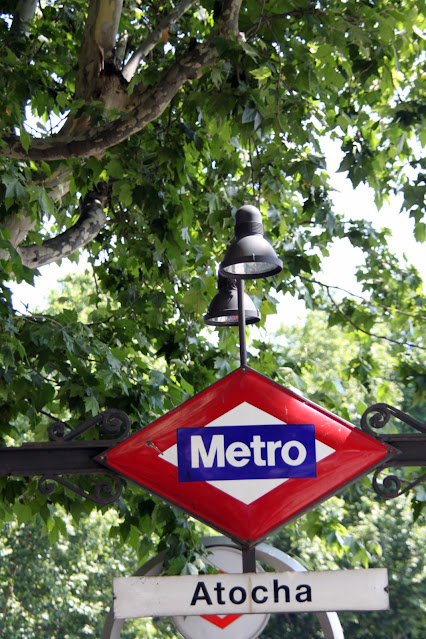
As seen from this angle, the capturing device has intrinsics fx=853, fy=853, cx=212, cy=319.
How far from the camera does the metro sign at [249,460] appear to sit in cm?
338

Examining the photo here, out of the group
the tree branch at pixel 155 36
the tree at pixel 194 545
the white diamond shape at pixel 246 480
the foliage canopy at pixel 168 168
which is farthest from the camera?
the tree branch at pixel 155 36

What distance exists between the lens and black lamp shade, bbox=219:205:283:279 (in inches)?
139

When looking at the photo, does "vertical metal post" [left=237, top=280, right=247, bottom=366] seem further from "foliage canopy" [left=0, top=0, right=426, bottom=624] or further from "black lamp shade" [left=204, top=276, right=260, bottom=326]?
"foliage canopy" [left=0, top=0, right=426, bottom=624]

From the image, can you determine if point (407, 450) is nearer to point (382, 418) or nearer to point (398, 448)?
point (398, 448)

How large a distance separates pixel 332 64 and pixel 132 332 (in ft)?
7.56

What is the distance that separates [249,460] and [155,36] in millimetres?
3632

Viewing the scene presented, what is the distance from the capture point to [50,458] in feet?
11.3

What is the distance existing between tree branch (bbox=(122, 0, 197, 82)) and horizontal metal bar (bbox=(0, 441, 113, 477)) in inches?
132

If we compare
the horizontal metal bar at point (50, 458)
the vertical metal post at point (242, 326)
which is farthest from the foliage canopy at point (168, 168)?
the vertical metal post at point (242, 326)

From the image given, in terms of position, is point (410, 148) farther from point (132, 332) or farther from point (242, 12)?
point (132, 332)

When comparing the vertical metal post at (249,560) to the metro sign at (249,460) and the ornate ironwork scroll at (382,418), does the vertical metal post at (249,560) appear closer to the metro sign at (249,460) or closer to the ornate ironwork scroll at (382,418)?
the metro sign at (249,460)

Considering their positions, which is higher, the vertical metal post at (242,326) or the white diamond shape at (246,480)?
the vertical metal post at (242,326)

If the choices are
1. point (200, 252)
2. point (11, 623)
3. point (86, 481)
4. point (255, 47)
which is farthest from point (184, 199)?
point (11, 623)

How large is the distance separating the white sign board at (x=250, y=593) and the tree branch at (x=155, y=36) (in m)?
3.87
